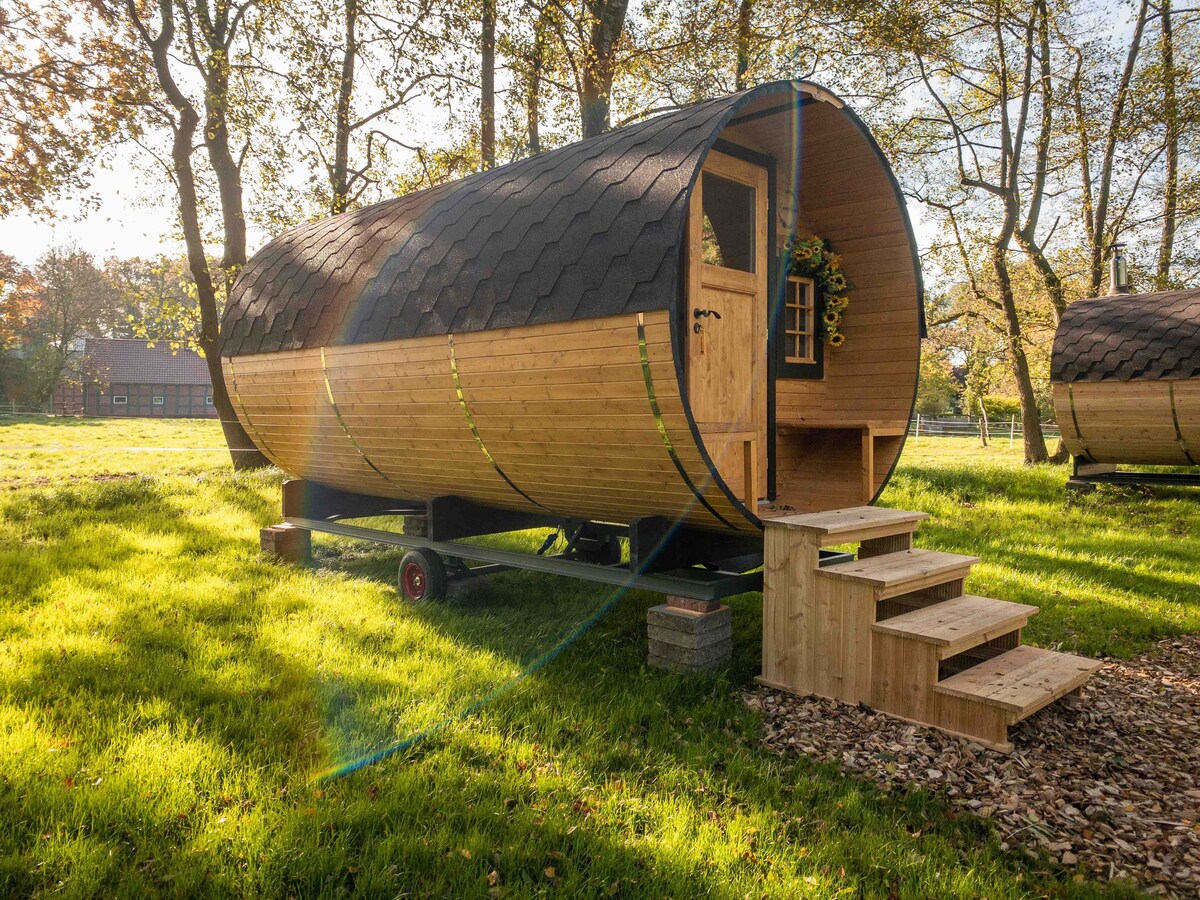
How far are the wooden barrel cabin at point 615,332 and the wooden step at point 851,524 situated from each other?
310mm

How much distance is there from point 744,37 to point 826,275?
30.9 feet

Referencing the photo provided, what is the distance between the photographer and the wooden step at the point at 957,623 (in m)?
4.48

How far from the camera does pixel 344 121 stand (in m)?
16.0

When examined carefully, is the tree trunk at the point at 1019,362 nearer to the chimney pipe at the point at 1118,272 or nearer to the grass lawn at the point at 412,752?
the chimney pipe at the point at 1118,272

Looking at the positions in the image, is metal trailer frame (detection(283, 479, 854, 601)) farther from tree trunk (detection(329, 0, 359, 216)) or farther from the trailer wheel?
tree trunk (detection(329, 0, 359, 216))

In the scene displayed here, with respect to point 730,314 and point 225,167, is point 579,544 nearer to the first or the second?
point 730,314

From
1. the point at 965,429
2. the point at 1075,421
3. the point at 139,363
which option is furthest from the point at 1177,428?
the point at 139,363

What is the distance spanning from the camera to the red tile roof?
161 ft

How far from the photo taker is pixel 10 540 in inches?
358

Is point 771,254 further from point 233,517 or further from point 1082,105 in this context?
point 1082,105

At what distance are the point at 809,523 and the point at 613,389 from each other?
4.97ft

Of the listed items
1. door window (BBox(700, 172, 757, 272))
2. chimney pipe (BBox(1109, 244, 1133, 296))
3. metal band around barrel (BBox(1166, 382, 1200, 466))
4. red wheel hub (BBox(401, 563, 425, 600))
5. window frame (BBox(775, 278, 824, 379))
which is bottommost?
red wheel hub (BBox(401, 563, 425, 600))

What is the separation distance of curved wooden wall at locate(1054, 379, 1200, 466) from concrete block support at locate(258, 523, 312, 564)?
38.1 ft

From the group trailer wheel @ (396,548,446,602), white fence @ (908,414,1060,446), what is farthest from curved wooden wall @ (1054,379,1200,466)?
white fence @ (908,414,1060,446)
